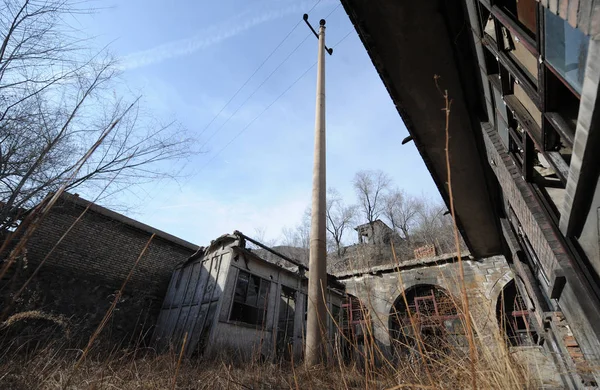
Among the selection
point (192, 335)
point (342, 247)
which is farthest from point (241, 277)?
point (342, 247)

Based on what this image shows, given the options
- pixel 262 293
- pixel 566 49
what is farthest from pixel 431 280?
pixel 566 49

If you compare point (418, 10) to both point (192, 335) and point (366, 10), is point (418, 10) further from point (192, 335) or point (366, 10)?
point (192, 335)

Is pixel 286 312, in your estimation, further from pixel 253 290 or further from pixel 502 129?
pixel 502 129

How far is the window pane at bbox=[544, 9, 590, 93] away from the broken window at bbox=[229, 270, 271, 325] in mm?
8894

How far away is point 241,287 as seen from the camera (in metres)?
9.44

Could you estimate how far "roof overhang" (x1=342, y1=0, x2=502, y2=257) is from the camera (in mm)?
2502

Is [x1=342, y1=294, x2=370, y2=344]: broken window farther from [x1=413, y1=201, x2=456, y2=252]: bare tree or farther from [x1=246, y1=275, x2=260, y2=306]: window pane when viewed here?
[x1=413, y1=201, x2=456, y2=252]: bare tree

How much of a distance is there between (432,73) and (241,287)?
850 centimetres

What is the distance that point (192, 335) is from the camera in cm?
888

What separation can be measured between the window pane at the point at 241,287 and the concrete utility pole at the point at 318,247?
167 inches

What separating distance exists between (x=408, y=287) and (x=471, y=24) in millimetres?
11539

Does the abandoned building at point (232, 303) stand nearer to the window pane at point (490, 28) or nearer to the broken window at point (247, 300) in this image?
the broken window at point (247, 300)

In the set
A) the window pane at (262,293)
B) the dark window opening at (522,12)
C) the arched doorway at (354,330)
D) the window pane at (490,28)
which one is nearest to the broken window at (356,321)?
the arched doorway at (354,330)

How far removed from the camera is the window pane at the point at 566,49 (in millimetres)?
1275
